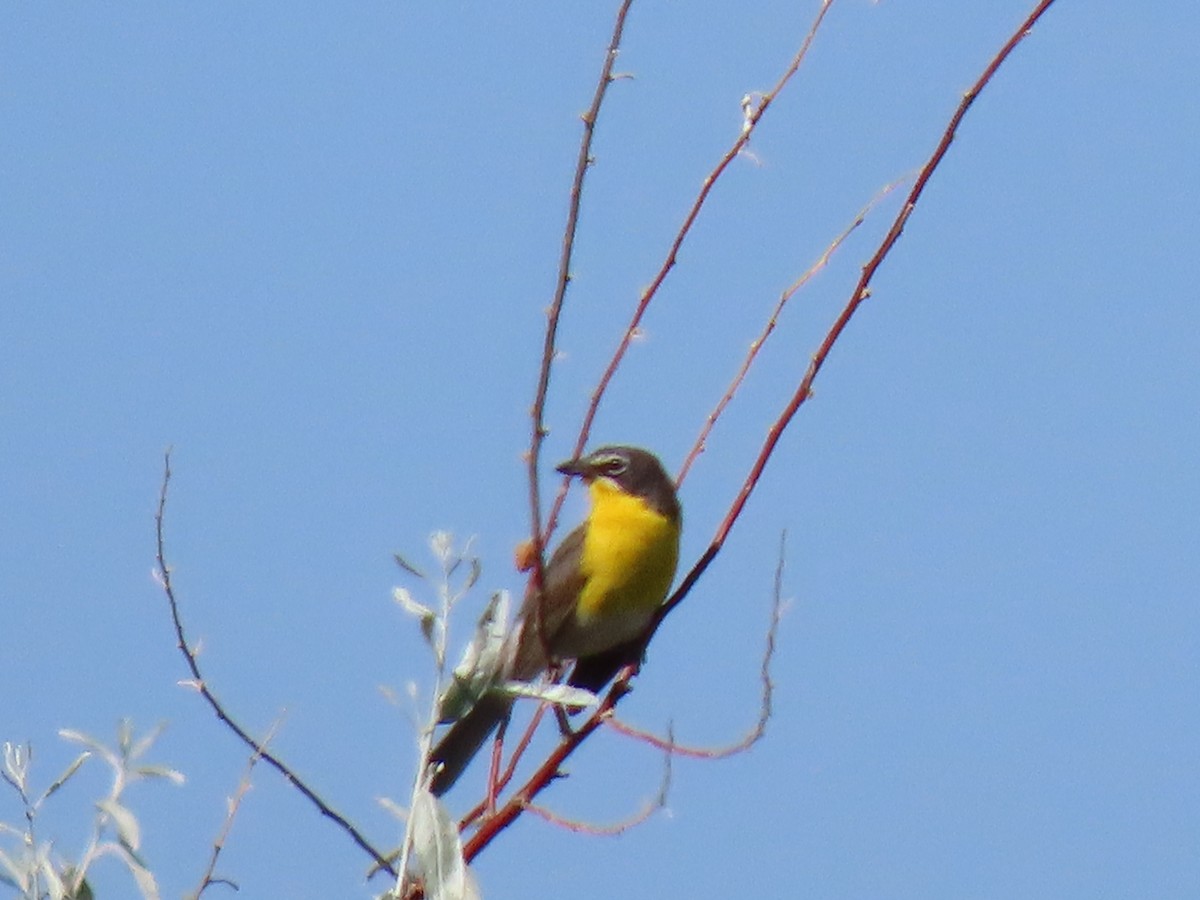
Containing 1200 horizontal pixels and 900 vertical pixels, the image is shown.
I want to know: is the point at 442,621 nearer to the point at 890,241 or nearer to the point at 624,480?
the point at 890,241

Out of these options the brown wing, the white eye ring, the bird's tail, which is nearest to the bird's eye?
the white eye ring

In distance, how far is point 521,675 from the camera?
575 cm

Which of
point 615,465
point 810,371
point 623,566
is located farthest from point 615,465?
point 810,371

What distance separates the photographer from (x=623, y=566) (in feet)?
20.3

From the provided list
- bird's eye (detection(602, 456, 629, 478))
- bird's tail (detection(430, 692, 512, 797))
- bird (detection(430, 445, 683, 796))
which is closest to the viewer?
bird's tail (detection(430, 692, 512, 797))

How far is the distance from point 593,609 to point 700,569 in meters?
2.49

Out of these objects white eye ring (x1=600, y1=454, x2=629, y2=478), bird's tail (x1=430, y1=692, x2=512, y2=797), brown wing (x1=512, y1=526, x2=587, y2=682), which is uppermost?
white eye ring (x1=600, y1=454, x2=629, y2=478)

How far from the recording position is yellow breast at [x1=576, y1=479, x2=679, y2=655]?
6.00 m

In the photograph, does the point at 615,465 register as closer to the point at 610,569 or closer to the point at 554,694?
the point at 610,569

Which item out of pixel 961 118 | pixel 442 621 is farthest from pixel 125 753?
pixel 961 118

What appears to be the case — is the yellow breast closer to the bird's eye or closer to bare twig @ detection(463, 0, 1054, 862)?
the bird's eye

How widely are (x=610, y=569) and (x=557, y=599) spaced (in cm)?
27

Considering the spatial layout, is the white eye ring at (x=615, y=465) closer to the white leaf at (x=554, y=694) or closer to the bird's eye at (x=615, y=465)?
the bird's eye at (x=615, y=465)

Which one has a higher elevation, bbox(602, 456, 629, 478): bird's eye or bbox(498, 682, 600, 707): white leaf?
bbox(602, 456, 629, 478): bird's eye
